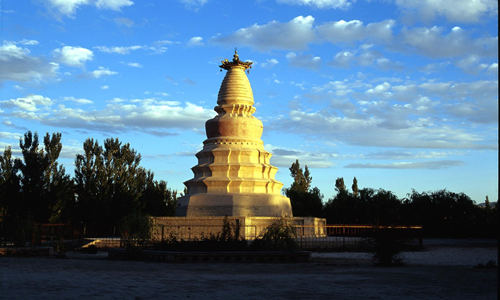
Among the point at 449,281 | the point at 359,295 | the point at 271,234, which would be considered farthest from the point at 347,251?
the point at 359,295

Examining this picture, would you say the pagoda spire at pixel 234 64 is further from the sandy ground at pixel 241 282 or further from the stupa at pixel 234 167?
the sandy ground at pixel 241 282

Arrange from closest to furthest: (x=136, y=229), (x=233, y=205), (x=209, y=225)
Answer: (x=136, y=229) < (x=209, y=225) < (x=233, y=205)

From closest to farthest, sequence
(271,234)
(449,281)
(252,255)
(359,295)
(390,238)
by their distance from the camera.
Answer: (359,295) < (449,281) < (390,238) < (252,255) < (271,234)

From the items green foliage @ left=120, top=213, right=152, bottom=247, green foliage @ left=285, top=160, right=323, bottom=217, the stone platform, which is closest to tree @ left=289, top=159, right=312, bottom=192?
green foliage @ left=285, top=160, right=323, bottom=217

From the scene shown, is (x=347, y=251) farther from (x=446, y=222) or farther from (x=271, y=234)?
(x=446, y=222)

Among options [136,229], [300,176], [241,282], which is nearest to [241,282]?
[241,282]

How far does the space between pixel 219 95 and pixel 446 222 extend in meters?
23.7

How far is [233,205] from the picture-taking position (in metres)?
39.9

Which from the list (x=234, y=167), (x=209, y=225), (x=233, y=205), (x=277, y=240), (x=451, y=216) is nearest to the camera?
(x=277, y=240)

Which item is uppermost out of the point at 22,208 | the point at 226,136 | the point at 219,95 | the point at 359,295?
the point at 219,95

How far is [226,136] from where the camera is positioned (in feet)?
143

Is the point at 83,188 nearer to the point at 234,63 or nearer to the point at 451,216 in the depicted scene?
the point at 234,63

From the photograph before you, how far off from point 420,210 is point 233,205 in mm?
21084

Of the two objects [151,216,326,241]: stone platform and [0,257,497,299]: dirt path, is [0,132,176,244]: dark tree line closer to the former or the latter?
[151,216,326,241]: stone platform
